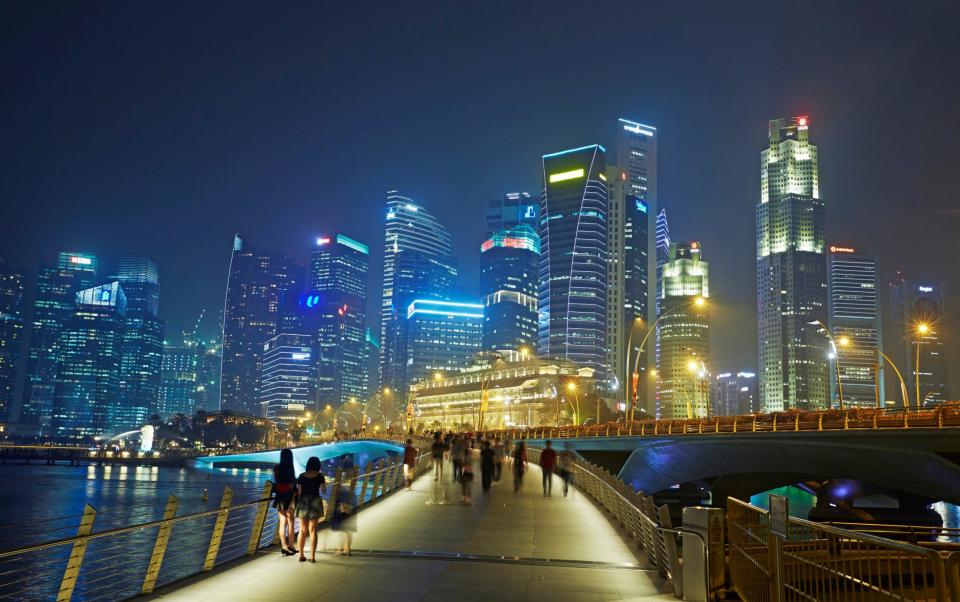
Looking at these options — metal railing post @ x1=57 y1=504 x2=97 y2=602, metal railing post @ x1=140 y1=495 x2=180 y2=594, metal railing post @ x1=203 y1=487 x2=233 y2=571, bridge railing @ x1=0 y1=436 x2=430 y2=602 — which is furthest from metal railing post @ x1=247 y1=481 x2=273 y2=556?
metal railing post @ x1=57 y1=504 x2=97 y2=602

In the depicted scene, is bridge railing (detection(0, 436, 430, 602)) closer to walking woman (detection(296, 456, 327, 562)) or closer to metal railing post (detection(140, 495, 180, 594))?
metal railing post (detection(140, 495, 180, 594))

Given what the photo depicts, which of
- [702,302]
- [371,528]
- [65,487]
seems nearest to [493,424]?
[65,487]

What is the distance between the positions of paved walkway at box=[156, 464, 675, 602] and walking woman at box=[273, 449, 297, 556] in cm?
26

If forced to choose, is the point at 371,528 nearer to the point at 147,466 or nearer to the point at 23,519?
the point at 23,519

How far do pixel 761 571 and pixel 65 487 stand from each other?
10110cm

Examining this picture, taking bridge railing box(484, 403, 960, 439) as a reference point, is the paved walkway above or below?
below

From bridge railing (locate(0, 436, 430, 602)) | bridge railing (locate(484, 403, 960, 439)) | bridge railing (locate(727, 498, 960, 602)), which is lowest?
bridge railing (locate(0, 436, 430, 602))

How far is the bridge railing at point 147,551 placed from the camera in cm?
1005

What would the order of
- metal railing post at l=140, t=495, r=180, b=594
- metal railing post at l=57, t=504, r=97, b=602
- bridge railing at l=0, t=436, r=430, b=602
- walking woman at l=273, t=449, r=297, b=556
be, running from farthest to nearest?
walking woman at l=273, t=449, r=297, b=556 → metal railing post at l=140, t=495, r=180, b=594 → bridge railing at l=0, t=436, r=430, b=602 → metal railing post at l=57, t=504, r=97, b=602

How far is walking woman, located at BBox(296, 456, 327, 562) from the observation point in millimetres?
13461

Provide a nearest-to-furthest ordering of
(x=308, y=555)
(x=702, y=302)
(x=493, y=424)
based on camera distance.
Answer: (x=308, y=555)
(x=702, y=302)
(x=493, y=424)

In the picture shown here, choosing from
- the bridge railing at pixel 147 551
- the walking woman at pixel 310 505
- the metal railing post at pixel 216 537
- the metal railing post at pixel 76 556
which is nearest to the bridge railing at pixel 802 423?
the bridge railing at pixel 147 551

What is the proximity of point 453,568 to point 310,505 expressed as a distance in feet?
8.26

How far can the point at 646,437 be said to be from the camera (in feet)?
193
